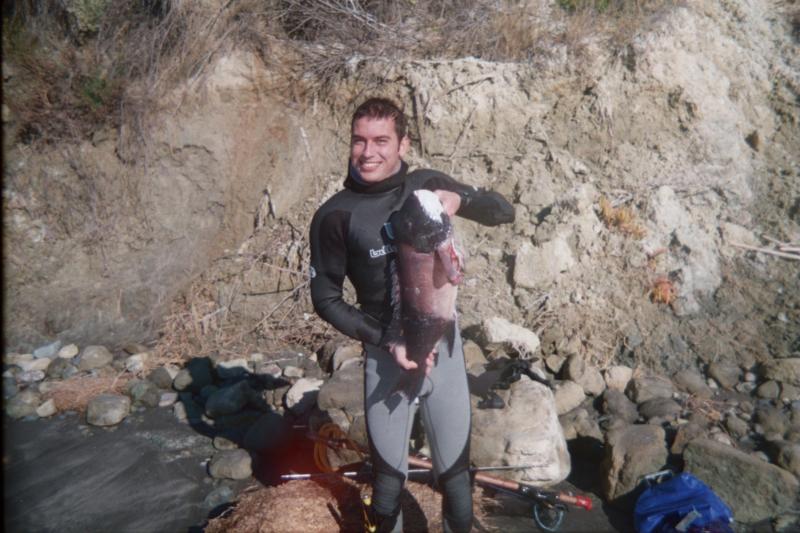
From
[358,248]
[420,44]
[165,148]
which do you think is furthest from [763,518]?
[165,148]

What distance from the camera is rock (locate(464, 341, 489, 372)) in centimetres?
483

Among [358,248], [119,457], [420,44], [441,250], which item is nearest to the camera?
[441,250]

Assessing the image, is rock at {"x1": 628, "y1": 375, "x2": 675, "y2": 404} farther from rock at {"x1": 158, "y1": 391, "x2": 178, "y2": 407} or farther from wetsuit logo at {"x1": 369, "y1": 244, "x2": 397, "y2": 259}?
rock at {"x1": 158, "y1": 391, "x2": 178, "y2": 407}

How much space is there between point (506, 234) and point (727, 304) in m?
2.22

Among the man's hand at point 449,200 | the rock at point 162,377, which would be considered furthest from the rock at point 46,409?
the man's hand at point 449,200

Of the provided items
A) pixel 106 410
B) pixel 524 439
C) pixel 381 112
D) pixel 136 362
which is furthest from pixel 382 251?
pixel 136 362

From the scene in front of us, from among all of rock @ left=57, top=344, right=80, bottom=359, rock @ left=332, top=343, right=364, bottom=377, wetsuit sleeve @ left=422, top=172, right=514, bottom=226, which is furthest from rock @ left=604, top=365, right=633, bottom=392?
rock @ left=57, top=344, right=80, bottom=359

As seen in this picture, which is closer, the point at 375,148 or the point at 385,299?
the point at 375,148

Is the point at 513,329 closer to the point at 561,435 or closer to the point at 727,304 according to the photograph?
the point at 561,435

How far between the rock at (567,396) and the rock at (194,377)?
3256 mm

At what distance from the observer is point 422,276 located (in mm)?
2449

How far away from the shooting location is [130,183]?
618 centimetres

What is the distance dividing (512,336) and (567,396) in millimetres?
751

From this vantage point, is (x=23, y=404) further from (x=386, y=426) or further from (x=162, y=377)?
(x=386, y=426)
